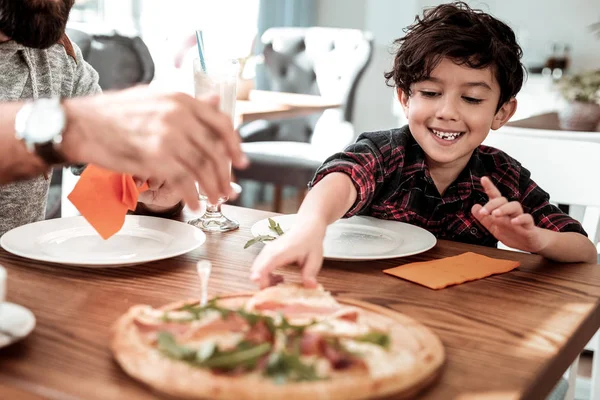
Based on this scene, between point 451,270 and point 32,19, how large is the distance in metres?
0.82

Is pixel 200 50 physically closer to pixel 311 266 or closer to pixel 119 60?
pixel 311 266

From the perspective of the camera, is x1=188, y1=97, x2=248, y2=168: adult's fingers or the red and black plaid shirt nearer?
x1=188, y1=97, x2=248, y2=168: adult's fingers

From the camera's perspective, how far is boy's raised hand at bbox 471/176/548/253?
3.68 feet

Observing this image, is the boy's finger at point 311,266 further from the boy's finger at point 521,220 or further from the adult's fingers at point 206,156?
the boy's finger at point 521,220

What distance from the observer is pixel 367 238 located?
4.12 feet

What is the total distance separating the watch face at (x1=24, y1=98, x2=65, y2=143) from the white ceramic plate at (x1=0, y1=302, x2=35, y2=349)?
0.18 metres

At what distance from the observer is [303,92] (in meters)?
4.14

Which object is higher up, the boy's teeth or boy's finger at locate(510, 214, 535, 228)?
the boy's teeth

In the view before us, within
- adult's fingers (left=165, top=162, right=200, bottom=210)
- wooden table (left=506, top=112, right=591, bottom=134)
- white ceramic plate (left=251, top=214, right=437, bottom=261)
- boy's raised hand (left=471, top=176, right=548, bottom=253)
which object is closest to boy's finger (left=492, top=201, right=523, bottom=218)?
boy's raised hand (left=471, top=176, right=548, bottom=253)

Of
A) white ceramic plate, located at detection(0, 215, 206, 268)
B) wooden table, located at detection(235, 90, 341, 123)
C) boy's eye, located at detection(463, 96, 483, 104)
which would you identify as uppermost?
boy's eye, located at detection(463, 96, 483, 104)

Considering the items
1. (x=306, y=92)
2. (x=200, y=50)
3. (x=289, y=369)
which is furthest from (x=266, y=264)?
(x=306, y=92)

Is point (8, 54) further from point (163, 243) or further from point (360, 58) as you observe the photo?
point (360, 58)

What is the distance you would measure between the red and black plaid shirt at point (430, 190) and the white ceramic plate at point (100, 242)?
0.40 meters

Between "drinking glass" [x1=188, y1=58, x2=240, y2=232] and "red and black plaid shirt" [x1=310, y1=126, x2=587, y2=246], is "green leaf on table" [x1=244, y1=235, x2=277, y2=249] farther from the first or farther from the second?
"red and black plaid shirt" [x1=310, y1=126, x2=587, y2=246]
